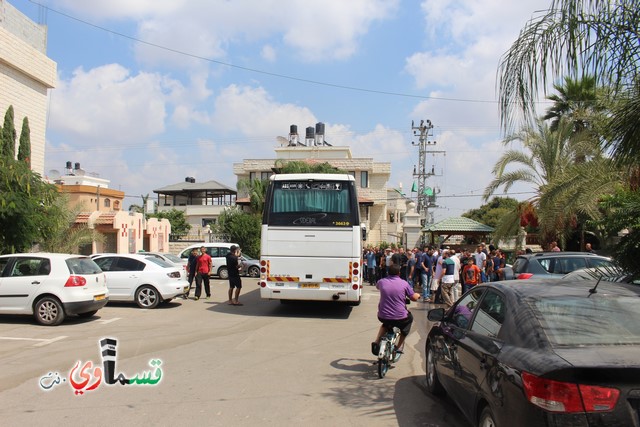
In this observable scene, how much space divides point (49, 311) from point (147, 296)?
3614mm

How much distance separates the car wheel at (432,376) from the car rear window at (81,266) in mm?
7884

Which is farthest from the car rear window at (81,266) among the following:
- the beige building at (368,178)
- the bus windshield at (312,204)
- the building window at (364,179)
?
the building window at (364,179)

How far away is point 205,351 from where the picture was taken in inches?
337

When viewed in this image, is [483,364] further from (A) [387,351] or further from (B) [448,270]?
(B) [448,270]

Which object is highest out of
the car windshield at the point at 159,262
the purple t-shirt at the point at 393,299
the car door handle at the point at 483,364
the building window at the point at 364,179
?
the building window at the point at 364,179

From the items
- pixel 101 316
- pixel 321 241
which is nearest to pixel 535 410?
pixel 321 241

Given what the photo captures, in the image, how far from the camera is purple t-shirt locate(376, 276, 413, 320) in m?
7.37

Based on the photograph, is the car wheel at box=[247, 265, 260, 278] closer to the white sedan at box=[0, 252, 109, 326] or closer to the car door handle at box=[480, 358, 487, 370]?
the white sedan at box=[0, 252, 109, 326]

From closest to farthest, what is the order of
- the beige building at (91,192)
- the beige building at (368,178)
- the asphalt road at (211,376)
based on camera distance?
the asphalt road at (211,376), the beige building at (91,192), the beige building at (368,178)

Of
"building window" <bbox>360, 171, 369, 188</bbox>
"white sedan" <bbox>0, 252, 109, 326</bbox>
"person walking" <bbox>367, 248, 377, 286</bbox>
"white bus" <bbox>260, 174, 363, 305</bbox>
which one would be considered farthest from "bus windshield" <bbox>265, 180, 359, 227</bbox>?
"building window" <bbox>360, 171, 369, 188</bbox>

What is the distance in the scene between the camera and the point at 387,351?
23.9 ft

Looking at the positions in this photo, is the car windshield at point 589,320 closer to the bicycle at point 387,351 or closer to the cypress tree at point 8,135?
the bicycle at point 387,351

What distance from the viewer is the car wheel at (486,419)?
12.7ft

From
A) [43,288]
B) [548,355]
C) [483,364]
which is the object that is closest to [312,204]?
[43,288]
